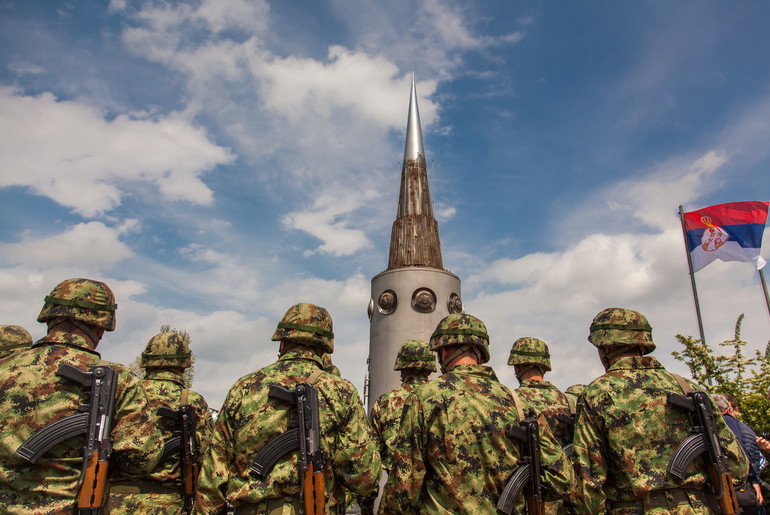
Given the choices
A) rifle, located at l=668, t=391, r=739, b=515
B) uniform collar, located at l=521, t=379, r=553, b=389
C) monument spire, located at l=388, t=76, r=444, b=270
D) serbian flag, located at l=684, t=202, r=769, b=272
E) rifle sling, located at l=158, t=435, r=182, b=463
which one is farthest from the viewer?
monument spire, located at l=388, t=76, r=444, b=270

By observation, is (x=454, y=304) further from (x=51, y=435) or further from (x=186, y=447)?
(x=51, y=435)

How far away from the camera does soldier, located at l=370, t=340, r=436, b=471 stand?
5698 mm

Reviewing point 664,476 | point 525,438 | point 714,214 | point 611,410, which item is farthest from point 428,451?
point 714,214

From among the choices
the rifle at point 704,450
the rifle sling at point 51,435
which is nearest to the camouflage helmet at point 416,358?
the rifle at point 704,450

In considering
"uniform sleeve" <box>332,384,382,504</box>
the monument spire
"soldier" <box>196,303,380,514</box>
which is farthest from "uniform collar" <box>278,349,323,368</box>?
the monument spire

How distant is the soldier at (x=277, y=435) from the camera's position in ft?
11.7

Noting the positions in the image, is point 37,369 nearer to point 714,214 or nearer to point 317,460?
point 317,460

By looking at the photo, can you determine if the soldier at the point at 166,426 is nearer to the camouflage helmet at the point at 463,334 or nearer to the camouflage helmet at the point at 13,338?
the camouflage helmet at the point at 463,334

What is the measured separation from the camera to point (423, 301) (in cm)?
1480

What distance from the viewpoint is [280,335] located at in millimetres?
4188

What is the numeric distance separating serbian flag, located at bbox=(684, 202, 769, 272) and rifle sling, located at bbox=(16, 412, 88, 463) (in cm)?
1572

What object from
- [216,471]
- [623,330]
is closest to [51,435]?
[216,471]

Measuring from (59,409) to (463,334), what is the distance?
2829 mm

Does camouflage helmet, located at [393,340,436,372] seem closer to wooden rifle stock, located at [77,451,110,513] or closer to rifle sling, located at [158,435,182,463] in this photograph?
rifle sling, located at [158,435,182,463]
